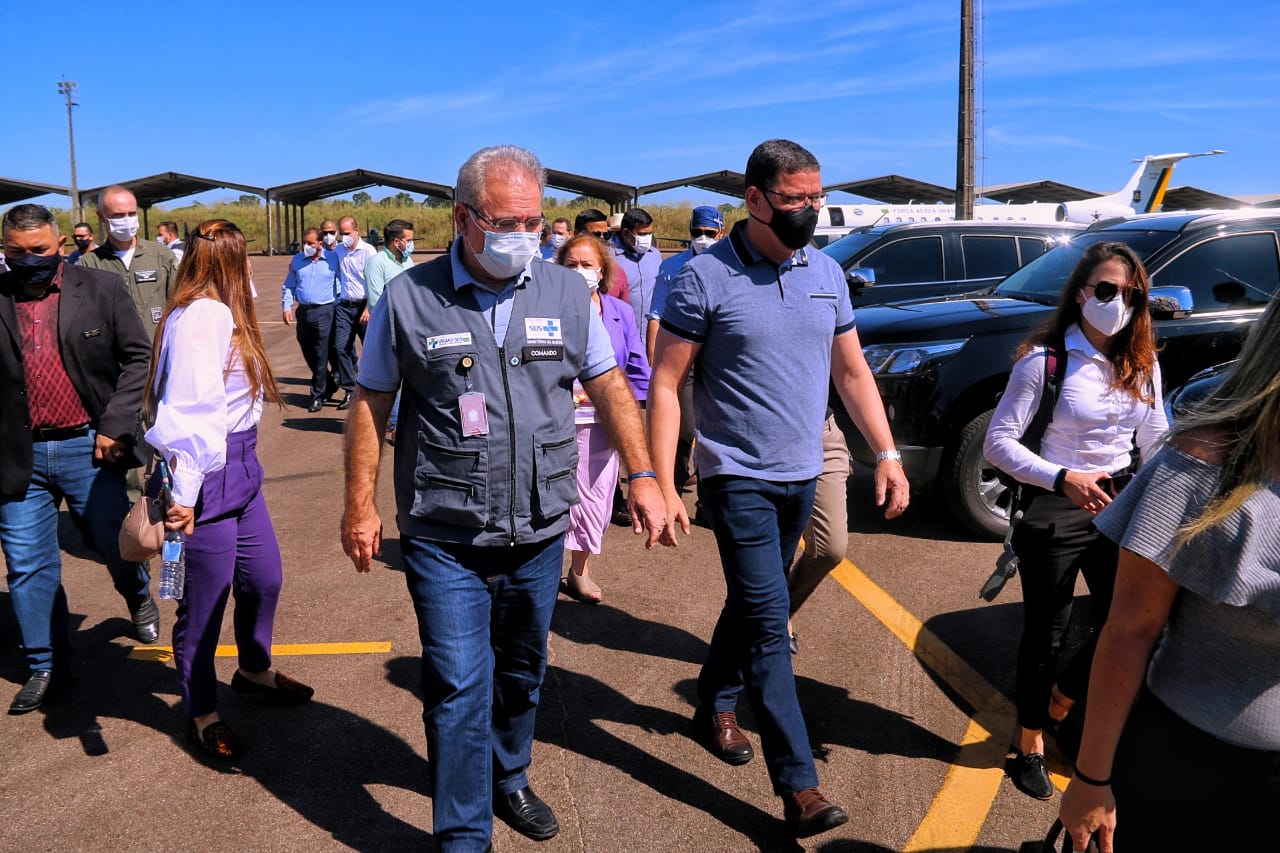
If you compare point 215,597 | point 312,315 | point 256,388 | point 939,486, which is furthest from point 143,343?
point 312,315

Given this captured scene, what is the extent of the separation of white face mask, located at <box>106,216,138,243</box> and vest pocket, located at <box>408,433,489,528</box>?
15.3 ft

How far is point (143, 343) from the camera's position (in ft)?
14.7

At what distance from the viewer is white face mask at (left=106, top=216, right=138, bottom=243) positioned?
6.51 metres

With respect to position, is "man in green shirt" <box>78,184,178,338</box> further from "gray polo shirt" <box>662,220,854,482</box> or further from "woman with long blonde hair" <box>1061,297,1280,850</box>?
"woman with long blonde hair" <box>1061,297,1280,850</box>

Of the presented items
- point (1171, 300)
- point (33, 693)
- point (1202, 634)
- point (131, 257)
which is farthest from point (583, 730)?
point (131, 257)

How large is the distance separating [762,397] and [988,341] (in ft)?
11.1

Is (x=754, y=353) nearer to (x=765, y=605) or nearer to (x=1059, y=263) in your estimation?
(x=765, y=605)

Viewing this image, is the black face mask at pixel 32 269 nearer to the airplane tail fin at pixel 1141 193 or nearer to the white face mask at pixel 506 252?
the white face mask at pixel 506 252

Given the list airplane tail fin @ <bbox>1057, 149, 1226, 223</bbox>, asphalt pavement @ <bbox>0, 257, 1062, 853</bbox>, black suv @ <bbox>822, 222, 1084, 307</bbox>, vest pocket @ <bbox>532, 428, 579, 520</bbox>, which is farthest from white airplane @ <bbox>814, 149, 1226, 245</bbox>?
vest pocket @ <bbox>532, 428, 579, 520</bbox>

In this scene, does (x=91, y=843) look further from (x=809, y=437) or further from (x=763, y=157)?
(x=763, y=157)

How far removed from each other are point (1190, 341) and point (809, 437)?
4110 millimetres

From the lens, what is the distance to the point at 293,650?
475 centimetres

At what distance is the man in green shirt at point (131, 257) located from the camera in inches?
258

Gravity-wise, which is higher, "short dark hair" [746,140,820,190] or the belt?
"short dark hair" [746,140,820,190]
